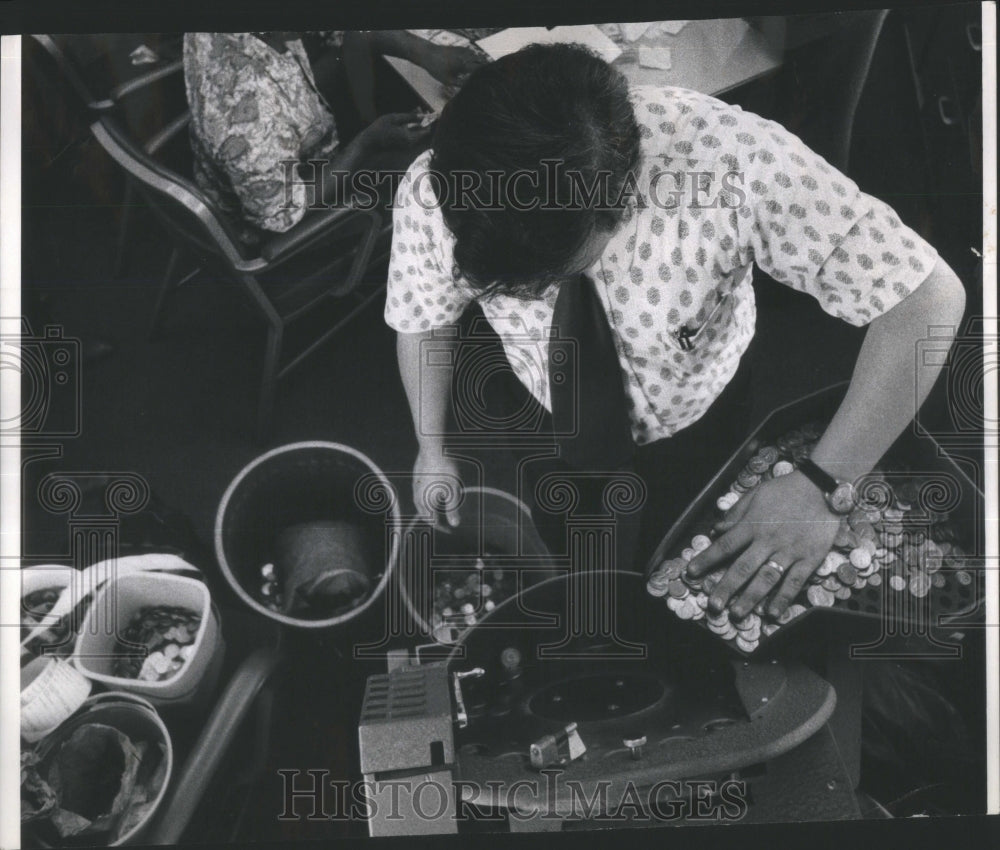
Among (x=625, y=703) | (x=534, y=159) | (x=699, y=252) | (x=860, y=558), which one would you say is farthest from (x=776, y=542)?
(x=534, y=159)

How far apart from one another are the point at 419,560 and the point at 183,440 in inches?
17.4

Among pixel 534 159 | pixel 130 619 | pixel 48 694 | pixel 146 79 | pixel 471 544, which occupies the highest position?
pixel 146 79

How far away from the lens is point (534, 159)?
124 centimetres

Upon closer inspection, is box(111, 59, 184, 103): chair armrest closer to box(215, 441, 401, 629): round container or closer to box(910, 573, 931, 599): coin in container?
box(215, 441, 401, 629): round container

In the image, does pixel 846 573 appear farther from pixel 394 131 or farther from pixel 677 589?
pixel 394 131

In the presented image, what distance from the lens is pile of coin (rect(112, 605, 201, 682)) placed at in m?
1.32

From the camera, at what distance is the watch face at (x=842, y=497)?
1.34 meters

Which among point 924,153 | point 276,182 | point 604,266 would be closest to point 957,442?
point 924,153

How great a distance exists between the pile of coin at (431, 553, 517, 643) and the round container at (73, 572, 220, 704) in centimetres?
38

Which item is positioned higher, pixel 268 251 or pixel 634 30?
pixel 634 30

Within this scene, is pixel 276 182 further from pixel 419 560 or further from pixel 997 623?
pixel 997 623

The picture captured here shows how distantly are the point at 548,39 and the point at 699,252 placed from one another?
425mm

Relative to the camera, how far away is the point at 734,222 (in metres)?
1.27

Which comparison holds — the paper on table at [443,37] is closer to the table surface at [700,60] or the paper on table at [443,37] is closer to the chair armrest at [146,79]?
the table surface at [700,60]
